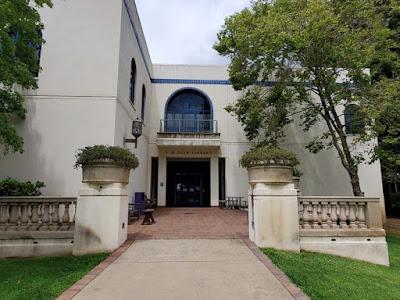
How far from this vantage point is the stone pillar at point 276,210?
238 inches

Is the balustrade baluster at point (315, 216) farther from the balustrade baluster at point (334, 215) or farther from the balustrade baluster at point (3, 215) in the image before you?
the balustrade baluster at point (3, 215)

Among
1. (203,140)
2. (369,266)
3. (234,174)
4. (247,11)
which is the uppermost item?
(247,11)

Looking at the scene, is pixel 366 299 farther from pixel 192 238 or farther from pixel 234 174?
pixel 234 174

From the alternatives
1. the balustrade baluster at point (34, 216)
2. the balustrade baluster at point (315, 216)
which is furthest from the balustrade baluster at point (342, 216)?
the balustrade baluster at point (34, 216)

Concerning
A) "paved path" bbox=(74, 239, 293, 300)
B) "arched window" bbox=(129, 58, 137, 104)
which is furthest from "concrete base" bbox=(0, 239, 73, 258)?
"arched window" bbox=(129, 58, 137, 104)

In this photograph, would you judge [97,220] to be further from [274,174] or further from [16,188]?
[16,188]

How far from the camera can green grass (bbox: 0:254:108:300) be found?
3805 millimetres

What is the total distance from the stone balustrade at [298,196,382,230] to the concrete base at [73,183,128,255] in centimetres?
400

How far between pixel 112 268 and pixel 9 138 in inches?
163

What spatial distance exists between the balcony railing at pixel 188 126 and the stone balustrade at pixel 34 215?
11.5 m

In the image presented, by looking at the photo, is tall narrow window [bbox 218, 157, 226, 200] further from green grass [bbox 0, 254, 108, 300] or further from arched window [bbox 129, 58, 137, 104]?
green grass [bbox 0, 254, 108, 300]

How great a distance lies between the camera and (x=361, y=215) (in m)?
6.43

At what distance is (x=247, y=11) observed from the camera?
1162 cm

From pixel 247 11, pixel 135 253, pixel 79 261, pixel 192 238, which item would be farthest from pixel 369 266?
pixel 247 11
